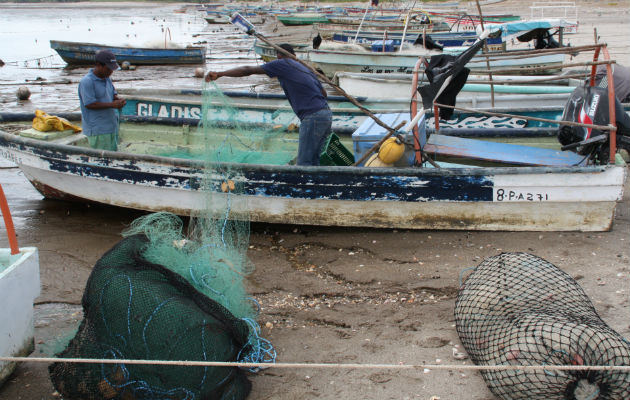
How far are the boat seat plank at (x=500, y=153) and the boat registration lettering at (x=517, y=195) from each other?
0.58m

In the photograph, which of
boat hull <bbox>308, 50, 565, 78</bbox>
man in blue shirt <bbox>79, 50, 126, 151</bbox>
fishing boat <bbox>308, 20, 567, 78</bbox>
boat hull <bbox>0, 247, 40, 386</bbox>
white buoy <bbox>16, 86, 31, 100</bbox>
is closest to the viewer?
boat hull <bbox>0, 247, 40, 386</bbox>

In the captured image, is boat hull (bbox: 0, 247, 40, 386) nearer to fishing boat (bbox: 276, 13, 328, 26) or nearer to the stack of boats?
the stack of boats

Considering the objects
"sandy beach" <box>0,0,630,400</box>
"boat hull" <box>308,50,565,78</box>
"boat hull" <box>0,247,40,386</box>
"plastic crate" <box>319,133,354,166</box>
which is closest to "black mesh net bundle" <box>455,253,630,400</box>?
"sandy beach" <box>0,0,630,400</box>

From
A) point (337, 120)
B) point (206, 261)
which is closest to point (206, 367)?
point (206, 261)

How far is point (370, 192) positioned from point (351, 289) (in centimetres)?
126

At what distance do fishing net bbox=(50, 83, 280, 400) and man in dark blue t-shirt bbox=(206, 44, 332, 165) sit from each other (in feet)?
8.05

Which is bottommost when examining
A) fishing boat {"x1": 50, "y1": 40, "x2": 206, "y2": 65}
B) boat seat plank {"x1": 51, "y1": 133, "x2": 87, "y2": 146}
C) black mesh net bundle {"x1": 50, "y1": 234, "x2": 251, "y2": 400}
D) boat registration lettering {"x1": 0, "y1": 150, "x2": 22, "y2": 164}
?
black mesh net bundle {"x1": 50, "y1": 234, "x2": 251, "y2": 400}

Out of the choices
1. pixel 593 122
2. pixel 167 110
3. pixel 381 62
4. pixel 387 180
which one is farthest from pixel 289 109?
pixel 381 62

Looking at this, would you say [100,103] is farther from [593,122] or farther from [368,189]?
[593,122]

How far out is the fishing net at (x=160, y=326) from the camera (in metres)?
3.26

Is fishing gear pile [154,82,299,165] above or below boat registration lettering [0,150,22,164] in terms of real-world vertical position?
above

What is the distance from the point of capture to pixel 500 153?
21.2 feet

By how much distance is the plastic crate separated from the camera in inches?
252

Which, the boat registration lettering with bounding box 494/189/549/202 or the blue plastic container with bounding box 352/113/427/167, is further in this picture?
the blue plastic container with bounding box 352/113/427/167
